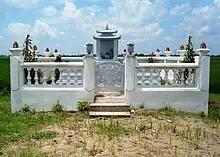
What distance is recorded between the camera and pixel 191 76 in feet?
29.4

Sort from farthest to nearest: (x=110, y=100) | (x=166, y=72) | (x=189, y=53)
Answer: (x=189, y=53) < (x=166, y=72) < (x=110, y=100)

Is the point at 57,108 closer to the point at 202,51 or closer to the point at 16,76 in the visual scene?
the point at 16,76

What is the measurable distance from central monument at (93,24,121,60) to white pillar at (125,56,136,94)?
329 centimetres

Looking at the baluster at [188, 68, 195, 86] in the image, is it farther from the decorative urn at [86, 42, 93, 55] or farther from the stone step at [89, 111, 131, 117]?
the decorative urn at [86, 42, 93, 55]

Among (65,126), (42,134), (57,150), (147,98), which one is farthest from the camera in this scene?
(147,98)

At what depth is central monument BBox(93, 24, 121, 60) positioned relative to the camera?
1199cm

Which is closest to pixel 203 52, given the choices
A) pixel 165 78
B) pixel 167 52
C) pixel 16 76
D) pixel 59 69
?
pixel 165 78

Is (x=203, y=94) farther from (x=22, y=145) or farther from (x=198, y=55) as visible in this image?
(x=22, y=145)

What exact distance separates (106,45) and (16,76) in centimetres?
448

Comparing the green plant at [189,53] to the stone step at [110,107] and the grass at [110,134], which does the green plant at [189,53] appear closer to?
the grass at [110,134]

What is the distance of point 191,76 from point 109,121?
3.00 m

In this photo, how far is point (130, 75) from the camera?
28.5ft

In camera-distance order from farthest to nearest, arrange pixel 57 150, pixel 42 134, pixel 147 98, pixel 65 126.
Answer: pixel 147 98 → pixel 65 126 → pixel 42 134 → pixel 57 150

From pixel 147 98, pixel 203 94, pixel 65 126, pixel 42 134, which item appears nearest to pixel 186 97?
pixel 203 94
